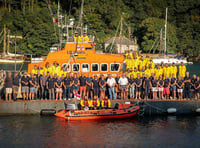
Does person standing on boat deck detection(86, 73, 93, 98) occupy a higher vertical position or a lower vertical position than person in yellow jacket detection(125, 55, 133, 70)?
lower

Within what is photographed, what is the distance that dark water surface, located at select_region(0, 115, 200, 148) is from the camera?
14250 millimetres

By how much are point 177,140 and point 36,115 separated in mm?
8353

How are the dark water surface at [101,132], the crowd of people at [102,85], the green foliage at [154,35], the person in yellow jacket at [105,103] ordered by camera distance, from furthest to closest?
the green foliage at [154,35] → the crowd of people at [102,85] → the person in yellow jacket at [105,103] → the dark water surface at [101,132]

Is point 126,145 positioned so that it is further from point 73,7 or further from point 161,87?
point 73,7

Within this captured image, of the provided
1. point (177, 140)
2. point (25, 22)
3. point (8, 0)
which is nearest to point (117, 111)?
point (177, 140)

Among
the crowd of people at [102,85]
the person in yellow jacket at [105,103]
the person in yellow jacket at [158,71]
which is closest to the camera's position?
the person in yellow jacket at [105,103]

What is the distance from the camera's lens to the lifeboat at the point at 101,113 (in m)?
17.8

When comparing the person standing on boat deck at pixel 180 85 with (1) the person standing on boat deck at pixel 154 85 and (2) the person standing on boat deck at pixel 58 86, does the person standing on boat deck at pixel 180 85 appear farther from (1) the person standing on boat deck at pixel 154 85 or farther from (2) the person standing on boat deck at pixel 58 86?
(2) the person standing on boat deck at pixel 58 86

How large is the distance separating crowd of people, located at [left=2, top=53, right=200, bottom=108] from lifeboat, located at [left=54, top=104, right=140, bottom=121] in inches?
18.6

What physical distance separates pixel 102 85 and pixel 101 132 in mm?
3518

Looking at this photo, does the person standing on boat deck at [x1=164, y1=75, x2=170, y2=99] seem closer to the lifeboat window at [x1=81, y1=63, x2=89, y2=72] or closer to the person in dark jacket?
the lifeboat window at [x1=81, y1=63, x2=89, y2=72]

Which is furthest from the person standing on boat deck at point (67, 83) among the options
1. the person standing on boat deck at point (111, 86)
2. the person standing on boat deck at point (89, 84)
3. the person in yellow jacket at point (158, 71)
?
the person in yellow jacket at point (158, 71)

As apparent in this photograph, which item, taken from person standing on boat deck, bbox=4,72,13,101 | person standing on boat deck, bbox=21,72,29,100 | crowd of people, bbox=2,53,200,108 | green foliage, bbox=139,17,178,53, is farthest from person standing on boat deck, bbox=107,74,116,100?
green foliage, bbox=139,17,178,53

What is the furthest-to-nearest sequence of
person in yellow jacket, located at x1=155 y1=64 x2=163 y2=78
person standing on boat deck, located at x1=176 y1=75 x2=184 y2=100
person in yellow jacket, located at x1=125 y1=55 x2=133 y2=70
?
person in yellow jacket, located at x1=125 y1=55 x2=133 y2=70 < person in yellow jacket, located at x1=155 y1=64 x2=163 y2=78 < person standing on boat deck, located at x1=176 y1=75 x2=184 y2=100
